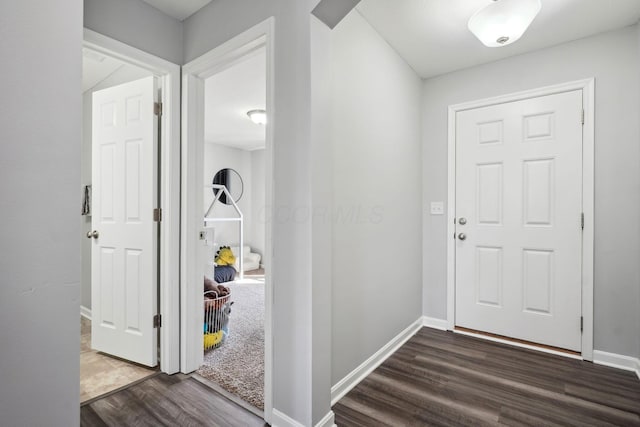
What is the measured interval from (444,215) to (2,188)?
2968 millimetres

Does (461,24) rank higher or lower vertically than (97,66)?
higher

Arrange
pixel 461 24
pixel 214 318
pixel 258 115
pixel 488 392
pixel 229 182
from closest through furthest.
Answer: pixel 488 392 → pixel 461 24 → pixel 214 318 → pixel 258 115 → pixel 229 182

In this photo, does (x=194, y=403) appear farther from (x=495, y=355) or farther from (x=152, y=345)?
(x=495, y=355)

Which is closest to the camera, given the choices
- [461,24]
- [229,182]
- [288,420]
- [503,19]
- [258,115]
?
[288,420]

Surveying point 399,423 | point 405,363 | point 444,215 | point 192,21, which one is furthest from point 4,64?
point 444,215

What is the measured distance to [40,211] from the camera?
87 centimetres

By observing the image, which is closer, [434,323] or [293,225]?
[293,225]

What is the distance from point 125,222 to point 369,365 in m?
2.01

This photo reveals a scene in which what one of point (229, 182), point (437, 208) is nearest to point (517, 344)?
point (437, 208)

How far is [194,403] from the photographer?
68.7 inches

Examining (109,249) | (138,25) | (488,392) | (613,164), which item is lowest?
(488,392)

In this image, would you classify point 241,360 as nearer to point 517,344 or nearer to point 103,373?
point 103,373

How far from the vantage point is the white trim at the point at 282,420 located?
1463mm

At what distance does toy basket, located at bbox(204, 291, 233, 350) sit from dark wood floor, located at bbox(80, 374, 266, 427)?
487mm
